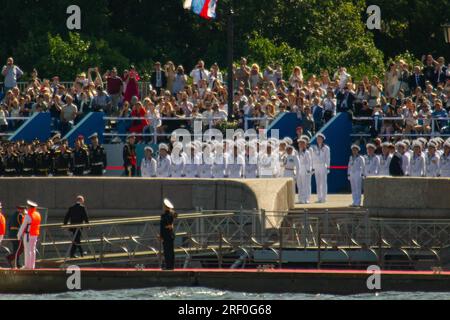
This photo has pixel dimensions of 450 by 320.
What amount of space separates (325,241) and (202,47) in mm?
28888

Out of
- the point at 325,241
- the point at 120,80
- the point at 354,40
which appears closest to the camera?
the point at 325,241

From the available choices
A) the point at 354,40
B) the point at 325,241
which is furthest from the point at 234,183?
the point at 354,40

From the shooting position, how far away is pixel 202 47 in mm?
73500

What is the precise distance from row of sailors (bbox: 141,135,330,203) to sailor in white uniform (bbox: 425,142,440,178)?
2958mm

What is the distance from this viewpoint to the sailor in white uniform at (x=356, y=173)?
49875 mm

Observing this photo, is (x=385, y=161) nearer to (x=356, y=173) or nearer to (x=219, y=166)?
(x=356, y=173)

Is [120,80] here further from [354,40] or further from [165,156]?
[354,40]

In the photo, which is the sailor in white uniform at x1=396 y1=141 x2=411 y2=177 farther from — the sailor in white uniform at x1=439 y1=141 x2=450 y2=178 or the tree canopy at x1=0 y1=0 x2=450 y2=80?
the tree canopy at x1=0 y1=0 x2=450 y2=80

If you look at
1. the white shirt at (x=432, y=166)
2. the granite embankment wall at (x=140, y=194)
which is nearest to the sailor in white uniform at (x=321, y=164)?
the granite embankment wall at (x=140, y=194)

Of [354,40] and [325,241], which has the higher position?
[354,40]

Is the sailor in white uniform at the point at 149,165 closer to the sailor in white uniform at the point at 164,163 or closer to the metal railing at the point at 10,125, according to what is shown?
the sailor in white uniform at the point at 164,163

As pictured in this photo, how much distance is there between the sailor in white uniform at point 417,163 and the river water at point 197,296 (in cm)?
812
